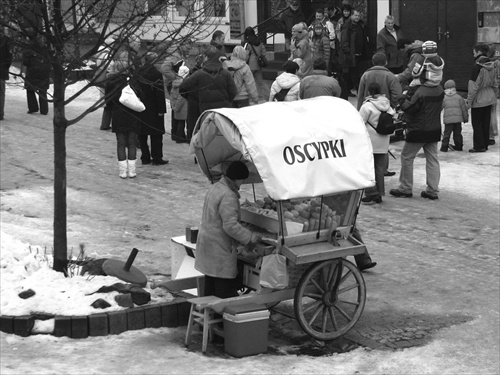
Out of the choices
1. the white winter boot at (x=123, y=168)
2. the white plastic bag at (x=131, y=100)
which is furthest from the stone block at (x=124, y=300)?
the white winter boot at (x=123, y=168)

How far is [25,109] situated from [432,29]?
30.1 feet

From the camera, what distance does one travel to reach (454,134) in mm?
18016

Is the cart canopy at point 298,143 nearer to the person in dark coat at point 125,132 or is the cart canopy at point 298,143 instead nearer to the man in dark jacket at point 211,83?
the person in dark coat at point 125,132

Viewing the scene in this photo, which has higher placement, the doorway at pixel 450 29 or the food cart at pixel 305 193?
the doorway at pixel 450 29

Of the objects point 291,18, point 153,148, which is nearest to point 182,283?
point 153,148

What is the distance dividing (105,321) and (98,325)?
0.07 metres

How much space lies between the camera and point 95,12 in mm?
9445

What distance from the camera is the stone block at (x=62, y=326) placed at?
8.88 metres

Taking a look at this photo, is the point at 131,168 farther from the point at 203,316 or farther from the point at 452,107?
the point at 203,316

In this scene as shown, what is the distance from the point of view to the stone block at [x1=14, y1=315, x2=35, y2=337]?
885cm

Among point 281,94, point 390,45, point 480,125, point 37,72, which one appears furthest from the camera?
point 390,45

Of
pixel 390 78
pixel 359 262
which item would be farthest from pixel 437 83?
pixel 359 262

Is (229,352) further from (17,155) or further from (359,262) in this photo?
(17,155)

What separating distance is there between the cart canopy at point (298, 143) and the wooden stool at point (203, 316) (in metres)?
1.13
